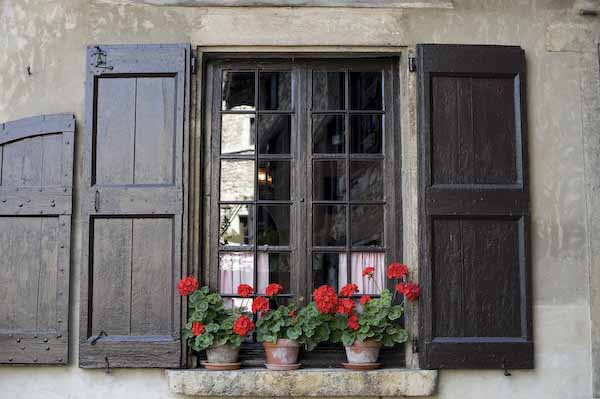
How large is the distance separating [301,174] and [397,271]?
2.70 ft

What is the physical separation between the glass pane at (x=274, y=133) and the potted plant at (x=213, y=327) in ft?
3.08

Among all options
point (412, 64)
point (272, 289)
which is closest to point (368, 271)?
point (272, 289)

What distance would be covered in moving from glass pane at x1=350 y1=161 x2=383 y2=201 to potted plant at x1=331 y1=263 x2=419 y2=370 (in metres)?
0.50

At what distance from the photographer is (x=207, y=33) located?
16.6 feet

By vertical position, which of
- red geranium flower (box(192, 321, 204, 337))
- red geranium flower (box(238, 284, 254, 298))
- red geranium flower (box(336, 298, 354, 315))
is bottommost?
red geranium flower (box(192, 321, 204, 337))

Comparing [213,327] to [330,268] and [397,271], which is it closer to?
[330,268]

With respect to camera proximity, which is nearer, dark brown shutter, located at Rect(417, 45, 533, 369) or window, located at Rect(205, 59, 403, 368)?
dark brown shutter, located at Rect(417, 45, 533, 369)

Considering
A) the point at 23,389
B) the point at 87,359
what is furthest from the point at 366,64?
the point at 23,389

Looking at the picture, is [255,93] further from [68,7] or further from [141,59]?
[68,7]

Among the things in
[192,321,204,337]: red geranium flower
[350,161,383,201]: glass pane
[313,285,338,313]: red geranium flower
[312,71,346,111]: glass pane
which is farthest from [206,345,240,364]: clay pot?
[312,71,346,111]: glass pane

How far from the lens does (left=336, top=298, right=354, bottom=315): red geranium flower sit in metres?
4.71

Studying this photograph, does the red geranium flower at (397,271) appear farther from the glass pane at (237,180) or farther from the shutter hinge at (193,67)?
the shutter hinge at (193,67)

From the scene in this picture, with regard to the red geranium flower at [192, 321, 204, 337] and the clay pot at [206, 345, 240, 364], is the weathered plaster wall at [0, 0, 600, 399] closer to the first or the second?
the red geranium flower at [192, 321, 204, 337]

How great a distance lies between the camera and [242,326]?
4680mm
